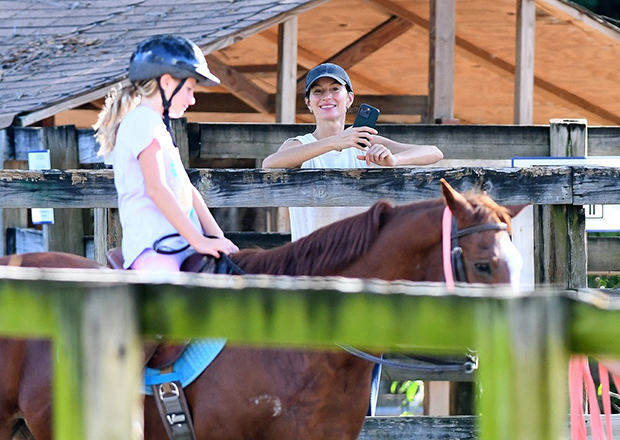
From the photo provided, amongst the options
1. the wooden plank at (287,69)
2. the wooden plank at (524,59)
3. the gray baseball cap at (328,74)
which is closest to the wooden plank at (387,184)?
the gray baseball cap at (328,74)

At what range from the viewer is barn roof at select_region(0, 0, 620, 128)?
24.9ft

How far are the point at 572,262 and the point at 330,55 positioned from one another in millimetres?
6148

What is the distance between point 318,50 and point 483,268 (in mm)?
7203

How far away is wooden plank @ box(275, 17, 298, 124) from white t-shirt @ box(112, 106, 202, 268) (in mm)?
4502

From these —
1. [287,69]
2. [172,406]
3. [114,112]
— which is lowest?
[172,406]

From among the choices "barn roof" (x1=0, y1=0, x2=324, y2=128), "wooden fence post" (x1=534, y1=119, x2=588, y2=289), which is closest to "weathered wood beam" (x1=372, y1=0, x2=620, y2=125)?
"barn roof" (x1=0, y1=0, x2=324, y2=128)

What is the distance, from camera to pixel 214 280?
1440 mm

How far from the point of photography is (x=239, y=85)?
921cm

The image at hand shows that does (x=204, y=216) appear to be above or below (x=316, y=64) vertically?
below

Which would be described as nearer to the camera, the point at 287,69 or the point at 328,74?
the point at 328,74

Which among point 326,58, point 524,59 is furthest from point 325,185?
point 326,58

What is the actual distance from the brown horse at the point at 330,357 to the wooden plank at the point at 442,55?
15.0 feet

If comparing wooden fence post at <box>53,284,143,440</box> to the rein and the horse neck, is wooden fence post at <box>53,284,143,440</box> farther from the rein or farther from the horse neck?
the horse neck

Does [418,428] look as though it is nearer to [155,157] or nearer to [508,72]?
[155,157]
